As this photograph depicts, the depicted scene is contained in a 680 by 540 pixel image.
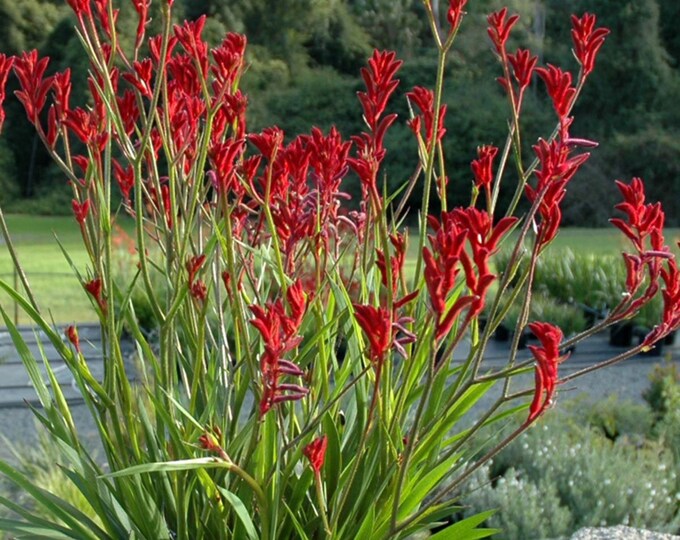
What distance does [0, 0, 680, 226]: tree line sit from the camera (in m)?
21.2

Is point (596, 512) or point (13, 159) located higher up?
point (596, 512)

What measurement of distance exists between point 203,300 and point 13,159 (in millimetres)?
23925

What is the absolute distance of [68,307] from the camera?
9156mm

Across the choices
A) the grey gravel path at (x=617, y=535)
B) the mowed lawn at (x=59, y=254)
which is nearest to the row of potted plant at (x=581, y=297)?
the mowed lawn at (x=59, y=254)

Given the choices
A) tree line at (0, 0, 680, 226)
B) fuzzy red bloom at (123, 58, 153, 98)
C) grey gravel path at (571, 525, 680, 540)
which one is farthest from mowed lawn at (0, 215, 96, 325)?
tree line at (0, 0, 680, 226)

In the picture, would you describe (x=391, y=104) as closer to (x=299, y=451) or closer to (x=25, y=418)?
(x=25, y=418)

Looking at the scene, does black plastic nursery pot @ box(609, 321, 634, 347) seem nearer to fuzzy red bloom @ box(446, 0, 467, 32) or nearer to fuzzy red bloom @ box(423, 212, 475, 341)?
fuzzy red bloom @ box(446, 0, 467, 32)

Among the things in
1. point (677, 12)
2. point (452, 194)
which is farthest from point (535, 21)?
point (452, 194)

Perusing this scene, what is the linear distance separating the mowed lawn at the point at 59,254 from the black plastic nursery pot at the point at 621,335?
21.1 inches

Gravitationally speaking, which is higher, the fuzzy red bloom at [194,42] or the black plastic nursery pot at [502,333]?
the fuzzy red bloom at [194,42]

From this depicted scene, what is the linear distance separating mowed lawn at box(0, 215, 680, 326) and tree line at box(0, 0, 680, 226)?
171cm

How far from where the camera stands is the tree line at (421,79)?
834 inches

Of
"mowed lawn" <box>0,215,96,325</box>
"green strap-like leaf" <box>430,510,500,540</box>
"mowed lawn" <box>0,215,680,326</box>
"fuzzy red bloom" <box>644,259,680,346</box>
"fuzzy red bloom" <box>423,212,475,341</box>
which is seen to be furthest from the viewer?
"mowed lawn" <box>0,215,680,326</box>

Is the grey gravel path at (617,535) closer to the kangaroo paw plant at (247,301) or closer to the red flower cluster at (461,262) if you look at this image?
the kangaroo paw plant at (247,301)
